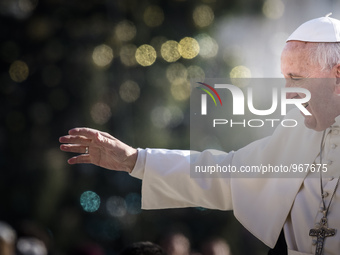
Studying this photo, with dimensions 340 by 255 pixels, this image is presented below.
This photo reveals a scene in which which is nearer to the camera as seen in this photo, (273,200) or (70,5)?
(273,200)

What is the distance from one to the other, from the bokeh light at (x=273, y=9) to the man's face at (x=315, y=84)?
181 cm

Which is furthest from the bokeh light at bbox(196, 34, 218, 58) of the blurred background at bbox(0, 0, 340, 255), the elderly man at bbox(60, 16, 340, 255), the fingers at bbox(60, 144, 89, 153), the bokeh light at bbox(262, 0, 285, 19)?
the fingers at bbox(60, 144, 89, 153)

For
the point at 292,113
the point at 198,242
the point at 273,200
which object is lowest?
the point at 198,242

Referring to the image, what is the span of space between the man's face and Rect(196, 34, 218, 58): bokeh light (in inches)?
69.3

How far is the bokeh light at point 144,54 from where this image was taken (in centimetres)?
437

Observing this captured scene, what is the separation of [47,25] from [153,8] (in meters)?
0.84

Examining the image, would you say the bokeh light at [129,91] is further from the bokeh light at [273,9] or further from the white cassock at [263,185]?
the white cassock at [263,185]

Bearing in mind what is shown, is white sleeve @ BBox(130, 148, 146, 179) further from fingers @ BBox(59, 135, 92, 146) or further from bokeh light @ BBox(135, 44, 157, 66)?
bokeh light @ BBox(135, 44, 157, 66)

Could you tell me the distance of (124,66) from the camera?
4.36m

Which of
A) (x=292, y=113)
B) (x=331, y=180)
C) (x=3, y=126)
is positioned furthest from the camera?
(x=3, y=126)

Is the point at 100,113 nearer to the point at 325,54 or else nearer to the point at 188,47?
the point at 188,47

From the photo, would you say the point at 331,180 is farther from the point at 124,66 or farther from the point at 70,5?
the point at 70,5

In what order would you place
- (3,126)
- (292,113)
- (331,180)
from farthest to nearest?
(3,126)
(292,113)
(331,180)

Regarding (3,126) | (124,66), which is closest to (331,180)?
(124,66)
